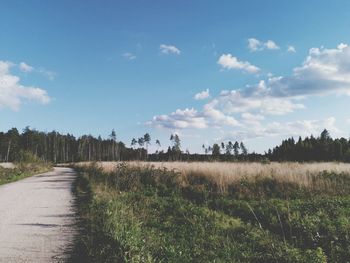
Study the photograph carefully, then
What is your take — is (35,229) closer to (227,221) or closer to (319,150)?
(227,221)

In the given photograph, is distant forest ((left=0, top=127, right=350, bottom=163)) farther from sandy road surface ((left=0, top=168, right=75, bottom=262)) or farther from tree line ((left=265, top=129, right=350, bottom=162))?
sandy road surface ((left=0, top=168, right=75, bottom=262))

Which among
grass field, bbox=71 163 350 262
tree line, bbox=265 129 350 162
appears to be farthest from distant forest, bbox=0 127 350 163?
grass field, bbox=71 163 350 262

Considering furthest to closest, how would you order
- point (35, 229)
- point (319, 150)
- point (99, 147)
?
point (99, 147), point (319, 150), point (35, 229)

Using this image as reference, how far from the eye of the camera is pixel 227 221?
33.5ft

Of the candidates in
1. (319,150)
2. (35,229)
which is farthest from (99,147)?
(35,229)

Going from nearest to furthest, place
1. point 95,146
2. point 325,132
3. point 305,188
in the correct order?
point 305,188
point 325,132
point 95,146

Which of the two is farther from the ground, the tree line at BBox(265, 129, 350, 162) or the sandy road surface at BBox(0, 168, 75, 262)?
the tree line at BBox(265, 129, 350, 162)

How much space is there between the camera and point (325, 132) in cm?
10281

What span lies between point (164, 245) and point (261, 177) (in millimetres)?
9312

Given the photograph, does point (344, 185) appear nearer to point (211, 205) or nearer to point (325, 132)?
point (211, 205)

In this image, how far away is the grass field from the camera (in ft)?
22.6

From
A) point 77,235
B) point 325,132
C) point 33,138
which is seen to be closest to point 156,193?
point 77,235

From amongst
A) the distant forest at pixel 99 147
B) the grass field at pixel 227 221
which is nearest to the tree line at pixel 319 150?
the distant forest at pixel 99 147

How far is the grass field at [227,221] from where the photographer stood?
22.6 feet
